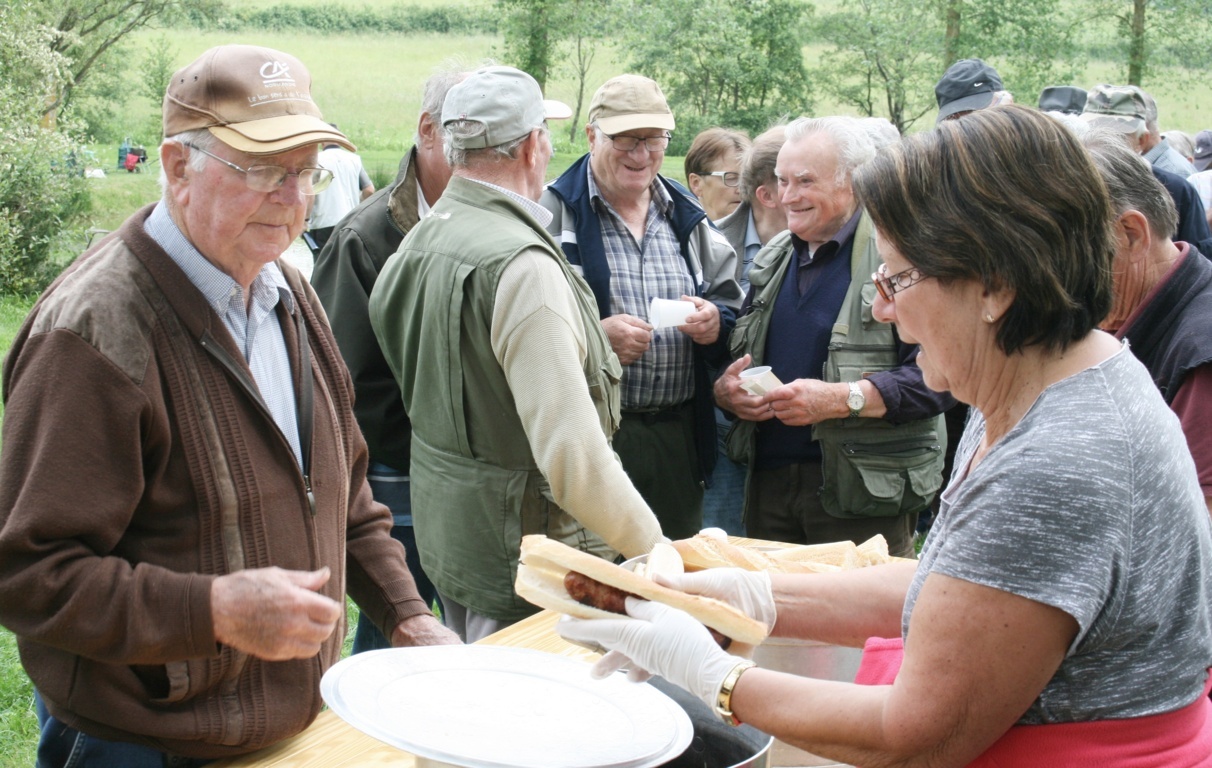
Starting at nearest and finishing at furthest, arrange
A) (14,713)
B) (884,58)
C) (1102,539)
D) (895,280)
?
(1102,539) < (895,280) < (14,713) < (884,58)

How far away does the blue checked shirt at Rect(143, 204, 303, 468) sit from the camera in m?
1.94

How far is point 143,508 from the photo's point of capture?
1811 millimetres

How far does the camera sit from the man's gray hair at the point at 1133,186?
260 cm

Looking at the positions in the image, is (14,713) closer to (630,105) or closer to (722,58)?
(630,105)

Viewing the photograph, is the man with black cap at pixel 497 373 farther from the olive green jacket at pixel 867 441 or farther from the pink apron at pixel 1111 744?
the pink apron at pixel 1111 744

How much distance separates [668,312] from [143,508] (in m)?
2.27

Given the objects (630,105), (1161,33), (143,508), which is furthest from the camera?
(1161,33)

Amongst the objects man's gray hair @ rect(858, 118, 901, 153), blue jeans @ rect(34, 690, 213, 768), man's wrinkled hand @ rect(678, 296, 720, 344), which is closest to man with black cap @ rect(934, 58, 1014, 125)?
man's gray hair @ rect(858, 118, 901, 153)

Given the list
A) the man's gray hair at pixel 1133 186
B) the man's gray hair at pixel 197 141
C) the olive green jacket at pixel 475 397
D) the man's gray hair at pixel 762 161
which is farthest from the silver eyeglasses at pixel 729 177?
the man's gray hair at pixel 197 141

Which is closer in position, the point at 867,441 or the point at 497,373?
the point at 497,373

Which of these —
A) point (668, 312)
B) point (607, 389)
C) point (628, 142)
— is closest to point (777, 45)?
point (628, 142)

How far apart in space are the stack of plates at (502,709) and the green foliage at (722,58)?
879 inches

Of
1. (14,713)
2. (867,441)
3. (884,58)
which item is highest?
(884,58)

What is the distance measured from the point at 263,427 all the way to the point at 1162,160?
7.06 meters
